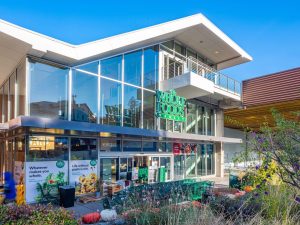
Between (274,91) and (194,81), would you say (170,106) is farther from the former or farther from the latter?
(274,91)

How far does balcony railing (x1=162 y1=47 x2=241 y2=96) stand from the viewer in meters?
16.3

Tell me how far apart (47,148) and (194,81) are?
8.05 metres

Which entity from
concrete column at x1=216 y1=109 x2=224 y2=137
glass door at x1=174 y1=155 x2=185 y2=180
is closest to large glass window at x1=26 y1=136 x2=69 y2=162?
glass door at x1=174 y1=155 x2=185 y2=180

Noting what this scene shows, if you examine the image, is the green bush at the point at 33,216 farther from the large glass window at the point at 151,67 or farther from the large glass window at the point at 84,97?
the large glass window at the point at 151,67

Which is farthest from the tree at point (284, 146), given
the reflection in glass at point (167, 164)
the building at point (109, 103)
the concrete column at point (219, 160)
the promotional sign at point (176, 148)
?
the concrete column at point (219, 160)

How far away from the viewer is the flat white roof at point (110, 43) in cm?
945

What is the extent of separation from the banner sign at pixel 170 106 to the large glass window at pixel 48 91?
532cm

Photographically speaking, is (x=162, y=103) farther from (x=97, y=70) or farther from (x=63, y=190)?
(x=63, y=190)

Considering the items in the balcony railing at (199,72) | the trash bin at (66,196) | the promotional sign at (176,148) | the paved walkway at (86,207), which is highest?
the balcony railing at (199,72)

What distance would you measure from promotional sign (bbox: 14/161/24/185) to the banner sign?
275 inches

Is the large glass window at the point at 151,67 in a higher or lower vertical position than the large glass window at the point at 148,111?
higher

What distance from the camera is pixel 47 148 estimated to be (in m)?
10.3

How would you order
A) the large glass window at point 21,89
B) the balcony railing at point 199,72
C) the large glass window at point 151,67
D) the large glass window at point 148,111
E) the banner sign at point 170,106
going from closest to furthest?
the large glass window at point 21,89, the large glass window at point 148,111, the banner sign at point 170,106, the large glass window at point 151,67, the balcony railing at point 199,72

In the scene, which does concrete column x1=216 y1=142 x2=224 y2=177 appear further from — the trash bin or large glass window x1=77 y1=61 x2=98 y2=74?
the trash bin
